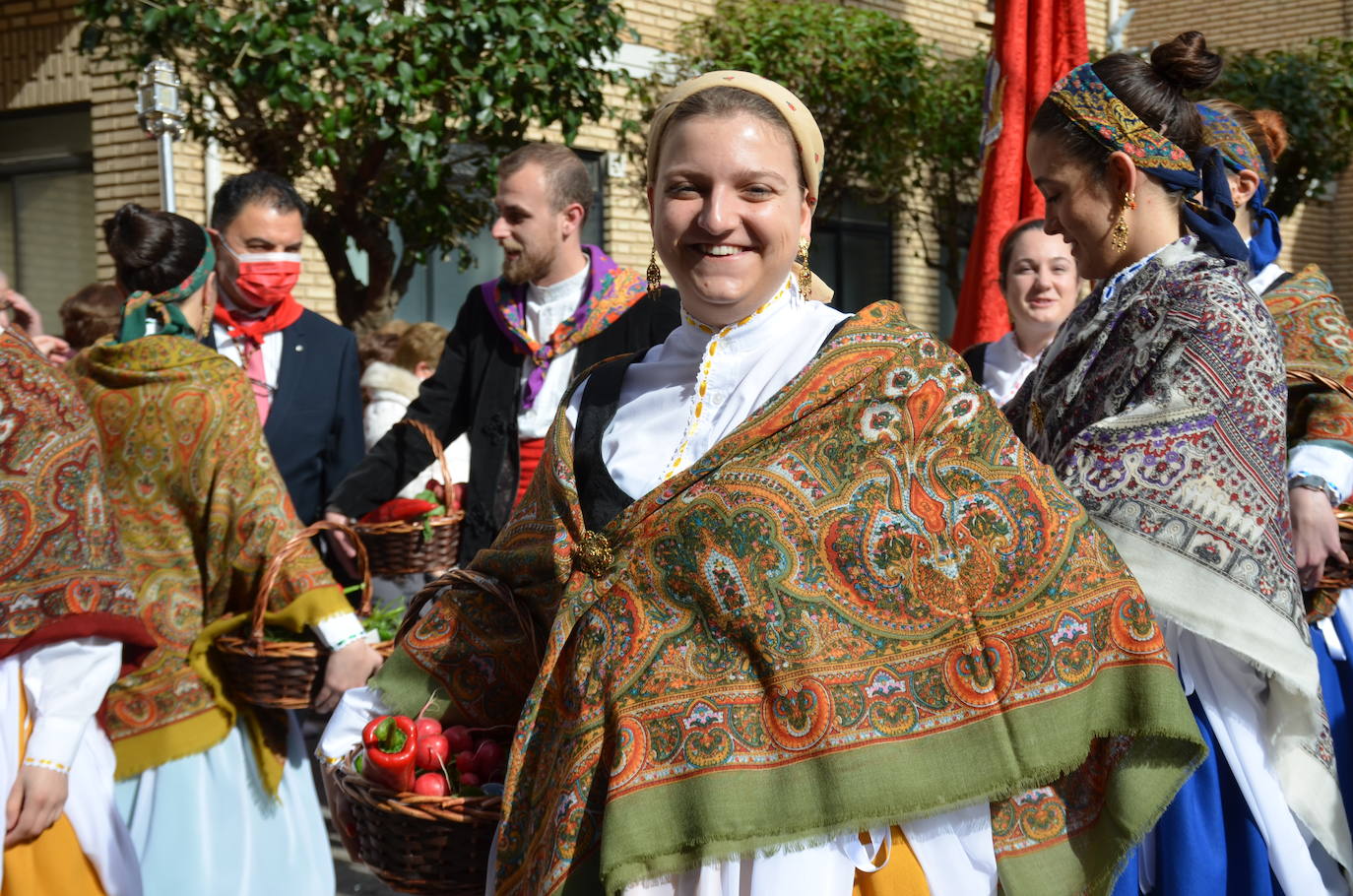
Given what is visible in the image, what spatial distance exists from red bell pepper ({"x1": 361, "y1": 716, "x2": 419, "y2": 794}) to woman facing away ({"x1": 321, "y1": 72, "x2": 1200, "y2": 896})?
A: 0.58 ft

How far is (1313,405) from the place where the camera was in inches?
129

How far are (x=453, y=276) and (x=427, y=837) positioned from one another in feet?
33.6

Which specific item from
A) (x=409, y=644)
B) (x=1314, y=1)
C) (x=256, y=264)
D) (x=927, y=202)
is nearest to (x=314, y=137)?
(x=256, y=264)

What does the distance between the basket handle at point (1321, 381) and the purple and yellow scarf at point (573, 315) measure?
2096 millimetres

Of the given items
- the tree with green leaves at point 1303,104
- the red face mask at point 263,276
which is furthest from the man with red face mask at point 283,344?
the tree with green leaves at point 1303,104

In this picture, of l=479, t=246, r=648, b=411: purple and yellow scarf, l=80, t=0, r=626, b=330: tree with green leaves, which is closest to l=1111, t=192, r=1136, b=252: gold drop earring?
l=479, t=246, r=648, b=411: purple and yellow scarf

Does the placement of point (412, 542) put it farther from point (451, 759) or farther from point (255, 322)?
point (451, 759)

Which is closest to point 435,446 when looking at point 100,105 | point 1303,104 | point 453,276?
point 100,105

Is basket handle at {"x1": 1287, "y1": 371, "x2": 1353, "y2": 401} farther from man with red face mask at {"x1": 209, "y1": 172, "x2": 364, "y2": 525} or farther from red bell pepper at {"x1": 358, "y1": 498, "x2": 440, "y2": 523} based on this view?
man with red face mask at {"x1": 209, "y1": 172, "x2": 364, "y2": 525}

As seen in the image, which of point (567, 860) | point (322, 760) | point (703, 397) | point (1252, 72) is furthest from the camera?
point (1252, 72)

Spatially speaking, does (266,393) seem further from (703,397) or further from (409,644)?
(703,397)

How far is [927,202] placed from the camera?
50.2ft

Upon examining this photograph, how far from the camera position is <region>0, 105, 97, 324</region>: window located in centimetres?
1035

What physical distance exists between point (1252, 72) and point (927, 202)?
3626 mm
